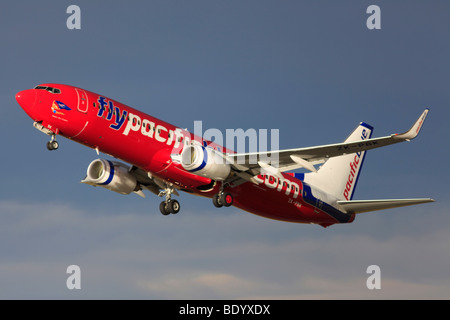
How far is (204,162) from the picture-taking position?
43.5 meters

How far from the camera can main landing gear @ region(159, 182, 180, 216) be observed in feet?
160

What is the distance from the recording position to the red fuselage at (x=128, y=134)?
4144cm

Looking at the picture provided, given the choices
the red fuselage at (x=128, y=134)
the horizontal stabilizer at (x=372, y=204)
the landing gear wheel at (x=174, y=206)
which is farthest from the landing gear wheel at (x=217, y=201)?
the horizontal stabilizer at (x=372, y=204)

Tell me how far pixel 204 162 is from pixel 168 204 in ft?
21.6

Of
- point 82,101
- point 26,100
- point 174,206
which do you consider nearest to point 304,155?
point 174,206

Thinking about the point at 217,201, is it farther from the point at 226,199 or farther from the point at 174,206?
the point at 174,206

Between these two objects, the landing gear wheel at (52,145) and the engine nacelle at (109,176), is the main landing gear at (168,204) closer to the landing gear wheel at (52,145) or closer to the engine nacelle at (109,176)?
the engine nacelle at (109,176)

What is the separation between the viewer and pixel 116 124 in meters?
42.8

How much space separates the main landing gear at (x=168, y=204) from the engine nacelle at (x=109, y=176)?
2.53 m

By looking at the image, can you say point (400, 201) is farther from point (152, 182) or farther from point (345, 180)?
point (152, 182)

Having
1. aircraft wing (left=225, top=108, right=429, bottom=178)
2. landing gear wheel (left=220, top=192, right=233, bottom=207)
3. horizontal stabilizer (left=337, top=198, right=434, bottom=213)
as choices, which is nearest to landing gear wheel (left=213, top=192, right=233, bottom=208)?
landing gear wheel (left=220, top=192, right=233, bottom=207)

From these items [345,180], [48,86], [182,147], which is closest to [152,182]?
[182,147]

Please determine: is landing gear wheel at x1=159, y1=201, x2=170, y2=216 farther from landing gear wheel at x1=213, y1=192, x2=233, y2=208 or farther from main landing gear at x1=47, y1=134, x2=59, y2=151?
main landing gear at x1=47, y1=134, x2=59, y2=151

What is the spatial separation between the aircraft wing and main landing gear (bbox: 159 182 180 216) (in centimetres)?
548
